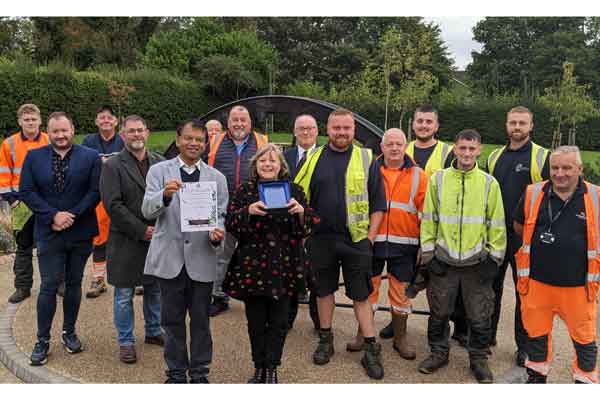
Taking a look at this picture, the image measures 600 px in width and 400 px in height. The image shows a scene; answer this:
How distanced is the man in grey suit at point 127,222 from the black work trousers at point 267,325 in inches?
43.8

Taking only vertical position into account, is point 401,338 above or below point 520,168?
below

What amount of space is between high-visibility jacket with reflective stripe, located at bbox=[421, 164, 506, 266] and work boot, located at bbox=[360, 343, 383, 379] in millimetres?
928

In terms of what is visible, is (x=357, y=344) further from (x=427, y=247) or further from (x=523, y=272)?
(x=523, y=272)

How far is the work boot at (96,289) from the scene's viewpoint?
21.4 ft

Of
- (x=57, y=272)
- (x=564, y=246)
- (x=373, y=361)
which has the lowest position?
(x=373, y=361)

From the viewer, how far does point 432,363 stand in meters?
4.59

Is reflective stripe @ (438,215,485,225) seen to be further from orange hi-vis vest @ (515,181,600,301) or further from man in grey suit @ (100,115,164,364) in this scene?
man in grey suit @ (100,115,164,364)

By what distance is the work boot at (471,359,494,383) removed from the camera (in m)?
4.44

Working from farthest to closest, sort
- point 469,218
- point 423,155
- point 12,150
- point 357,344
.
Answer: point 12,150
point 423,155
point 357,344
point 469,218

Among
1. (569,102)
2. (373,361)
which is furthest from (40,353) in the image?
(569,102)

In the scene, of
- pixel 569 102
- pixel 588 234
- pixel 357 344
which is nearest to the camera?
pixel 588 234

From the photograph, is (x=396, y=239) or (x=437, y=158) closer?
(x=396, y=239)

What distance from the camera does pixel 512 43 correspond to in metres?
50.0

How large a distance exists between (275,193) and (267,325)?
3.37ft
